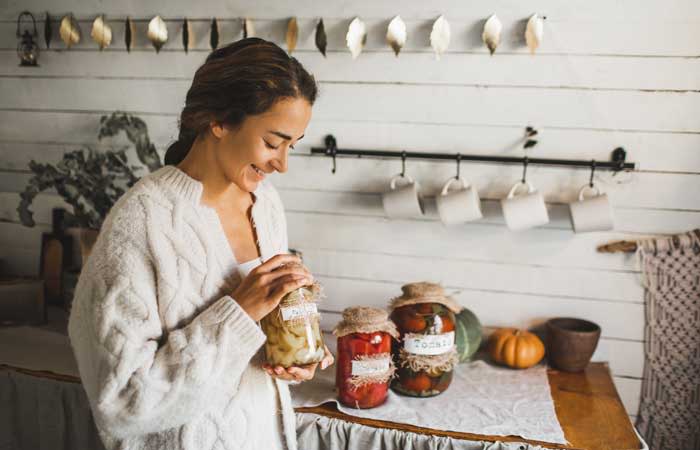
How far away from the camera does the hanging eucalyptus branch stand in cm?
177

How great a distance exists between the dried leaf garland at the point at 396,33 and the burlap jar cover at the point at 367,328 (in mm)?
750

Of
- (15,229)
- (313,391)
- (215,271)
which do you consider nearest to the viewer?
(215,271)

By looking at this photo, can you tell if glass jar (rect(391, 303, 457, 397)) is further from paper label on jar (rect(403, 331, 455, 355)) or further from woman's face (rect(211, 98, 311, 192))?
woman's face (rect(211, 98, 311, 192))

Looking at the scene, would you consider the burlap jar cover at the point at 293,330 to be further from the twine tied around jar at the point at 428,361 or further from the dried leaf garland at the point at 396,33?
the dried leaf garland at the point at 396,33

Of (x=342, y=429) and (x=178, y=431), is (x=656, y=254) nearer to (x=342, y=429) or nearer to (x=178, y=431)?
(x=342, y=429)

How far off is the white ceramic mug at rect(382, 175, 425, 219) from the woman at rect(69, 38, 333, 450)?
0.66 metres

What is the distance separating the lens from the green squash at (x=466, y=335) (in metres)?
1.64

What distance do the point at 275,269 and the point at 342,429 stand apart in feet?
1.86

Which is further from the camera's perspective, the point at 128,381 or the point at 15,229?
the point at 15,229

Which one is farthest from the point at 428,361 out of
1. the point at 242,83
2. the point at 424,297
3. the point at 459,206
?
the point at 242,83

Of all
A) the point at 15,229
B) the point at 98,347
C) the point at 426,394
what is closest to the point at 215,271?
the point at 98,347

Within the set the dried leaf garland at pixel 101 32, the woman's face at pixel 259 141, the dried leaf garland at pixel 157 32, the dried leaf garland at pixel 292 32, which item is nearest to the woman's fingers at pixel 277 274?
the woman's face at pixel 259 141

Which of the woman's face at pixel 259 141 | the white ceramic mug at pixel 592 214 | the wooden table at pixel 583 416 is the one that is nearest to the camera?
the woman's face at pixel 259 141

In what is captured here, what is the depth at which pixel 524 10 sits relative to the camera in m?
1.61
